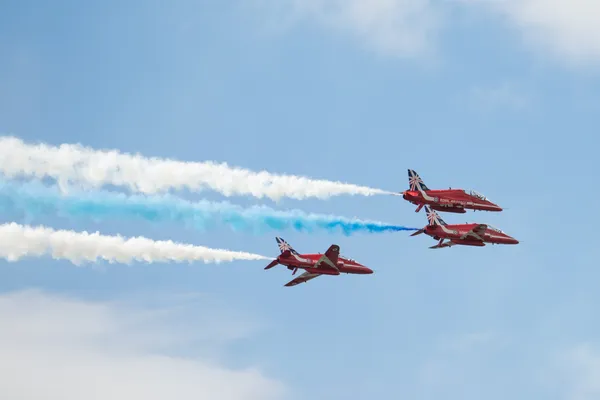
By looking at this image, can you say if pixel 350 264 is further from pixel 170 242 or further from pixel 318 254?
pixel 170 242

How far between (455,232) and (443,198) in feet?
8.86

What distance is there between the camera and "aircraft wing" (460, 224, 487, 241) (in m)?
113

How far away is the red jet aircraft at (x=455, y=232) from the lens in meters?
113

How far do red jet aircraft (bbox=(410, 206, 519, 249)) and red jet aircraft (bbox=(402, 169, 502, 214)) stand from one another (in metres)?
0.78

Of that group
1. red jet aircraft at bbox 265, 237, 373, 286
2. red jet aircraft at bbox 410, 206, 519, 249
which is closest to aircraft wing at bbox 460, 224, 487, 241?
red jet aircraft at bbox 410, 206, 519, 249

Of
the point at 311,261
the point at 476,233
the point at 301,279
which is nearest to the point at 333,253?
the point at 311,261

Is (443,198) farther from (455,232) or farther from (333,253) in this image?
(333,253)

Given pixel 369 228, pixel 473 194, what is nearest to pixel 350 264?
pixel 369 228

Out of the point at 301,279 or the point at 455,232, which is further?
the point at 301,279

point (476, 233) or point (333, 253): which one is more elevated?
point (476, 233)

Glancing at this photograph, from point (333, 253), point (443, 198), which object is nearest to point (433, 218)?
point (443, 198)

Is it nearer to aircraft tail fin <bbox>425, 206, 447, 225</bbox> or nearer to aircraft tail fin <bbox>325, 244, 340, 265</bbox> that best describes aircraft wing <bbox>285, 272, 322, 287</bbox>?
aircraft tail fin <bbox>325, 244, 340, 265</bbox>

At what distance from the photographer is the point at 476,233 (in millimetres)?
113250

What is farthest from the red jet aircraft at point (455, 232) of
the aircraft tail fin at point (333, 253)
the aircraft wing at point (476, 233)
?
the aircraft tail fin at point (333, 253)
